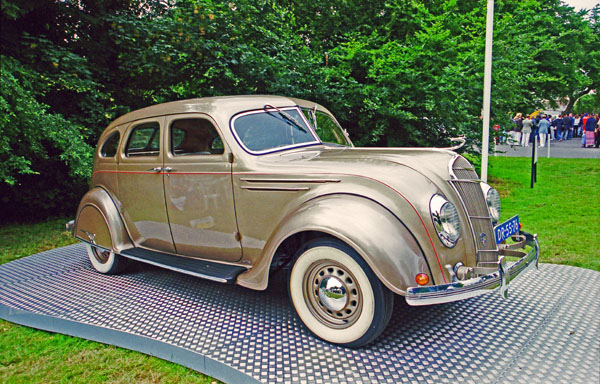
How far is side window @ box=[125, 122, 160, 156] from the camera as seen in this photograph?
4.13 metres

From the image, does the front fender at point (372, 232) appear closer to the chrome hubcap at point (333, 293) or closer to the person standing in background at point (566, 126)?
the chrome hubcap at point (333, 293)

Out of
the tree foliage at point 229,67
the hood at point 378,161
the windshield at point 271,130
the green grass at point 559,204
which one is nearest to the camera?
the hood at point 378,161

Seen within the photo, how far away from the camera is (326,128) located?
4289 mm

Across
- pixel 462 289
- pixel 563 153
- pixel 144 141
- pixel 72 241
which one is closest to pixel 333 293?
pixel 462 289

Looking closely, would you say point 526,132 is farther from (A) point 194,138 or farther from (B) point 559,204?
(A) point 194,138

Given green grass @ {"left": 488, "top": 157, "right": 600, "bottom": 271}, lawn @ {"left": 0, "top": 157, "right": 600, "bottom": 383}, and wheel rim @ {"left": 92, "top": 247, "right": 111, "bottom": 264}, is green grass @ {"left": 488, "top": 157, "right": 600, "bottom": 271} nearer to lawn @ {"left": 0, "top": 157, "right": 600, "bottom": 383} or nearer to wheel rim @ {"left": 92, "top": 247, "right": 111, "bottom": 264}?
lawn @ {"left": 0, "top": 157, "right": 600, "bottom": 383}

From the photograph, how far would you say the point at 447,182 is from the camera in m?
2.97

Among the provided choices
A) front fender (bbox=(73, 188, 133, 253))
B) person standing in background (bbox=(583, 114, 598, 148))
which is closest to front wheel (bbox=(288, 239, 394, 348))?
front fender (bbox=(73, 188, 133, 253))

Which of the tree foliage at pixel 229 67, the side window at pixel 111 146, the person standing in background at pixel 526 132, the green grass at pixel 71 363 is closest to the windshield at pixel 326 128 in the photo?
the side window at pixel 111 146

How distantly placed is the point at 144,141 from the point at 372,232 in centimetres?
274

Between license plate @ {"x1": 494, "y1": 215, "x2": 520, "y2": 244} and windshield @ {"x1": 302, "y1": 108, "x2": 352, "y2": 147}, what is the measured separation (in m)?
1.71

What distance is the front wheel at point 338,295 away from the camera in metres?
2.74

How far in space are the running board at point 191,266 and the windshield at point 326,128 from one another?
5.04ft

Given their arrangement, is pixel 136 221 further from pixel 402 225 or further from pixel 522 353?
pixel 522 353
